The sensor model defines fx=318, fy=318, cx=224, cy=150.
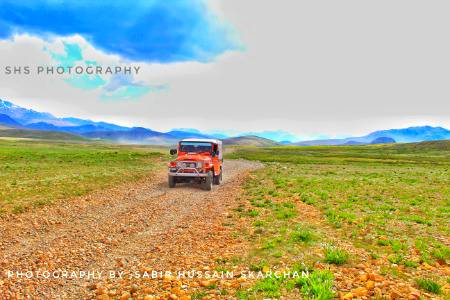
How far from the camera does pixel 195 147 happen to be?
2723 centimetres

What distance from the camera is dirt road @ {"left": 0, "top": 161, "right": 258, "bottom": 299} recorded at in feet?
27.8

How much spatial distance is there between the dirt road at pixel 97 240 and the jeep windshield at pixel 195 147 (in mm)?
7572

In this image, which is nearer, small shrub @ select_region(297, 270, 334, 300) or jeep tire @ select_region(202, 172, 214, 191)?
small shrub @ select_region(297, 270, 334, 300)

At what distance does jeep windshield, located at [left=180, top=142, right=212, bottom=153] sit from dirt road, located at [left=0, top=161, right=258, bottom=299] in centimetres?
757

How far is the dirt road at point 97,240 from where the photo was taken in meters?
8.48

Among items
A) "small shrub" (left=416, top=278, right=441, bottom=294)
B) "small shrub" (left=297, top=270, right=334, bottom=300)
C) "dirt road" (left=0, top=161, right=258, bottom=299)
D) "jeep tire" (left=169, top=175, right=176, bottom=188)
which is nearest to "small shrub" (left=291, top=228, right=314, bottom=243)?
"dirt road" (left=0, top=161, right=258, bottom=299)

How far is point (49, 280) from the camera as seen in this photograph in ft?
27.5

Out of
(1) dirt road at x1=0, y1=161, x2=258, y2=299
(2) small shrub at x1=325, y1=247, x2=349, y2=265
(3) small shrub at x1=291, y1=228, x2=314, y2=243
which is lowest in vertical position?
(1) dirt road at x1=0, y1=161, x2=258, y2=299

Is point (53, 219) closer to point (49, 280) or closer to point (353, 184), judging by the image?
point (49, 280)

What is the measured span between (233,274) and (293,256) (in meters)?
2.31

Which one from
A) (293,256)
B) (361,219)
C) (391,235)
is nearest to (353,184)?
(361,219)

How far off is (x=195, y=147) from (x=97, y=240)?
16.0 metres

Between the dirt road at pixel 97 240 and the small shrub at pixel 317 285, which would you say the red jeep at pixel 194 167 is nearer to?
the dirt road at pixel 97 240

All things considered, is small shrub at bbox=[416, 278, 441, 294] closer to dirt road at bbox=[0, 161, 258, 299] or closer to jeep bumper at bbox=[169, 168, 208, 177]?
dirt road at bbox=[0, 161, 258, 299]
